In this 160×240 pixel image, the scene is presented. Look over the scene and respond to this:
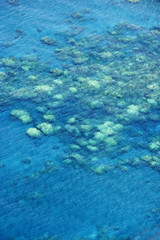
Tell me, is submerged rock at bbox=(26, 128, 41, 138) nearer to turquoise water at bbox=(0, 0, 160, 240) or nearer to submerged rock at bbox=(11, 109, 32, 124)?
turquoise water at bbox=(0, 0, 160, 240)

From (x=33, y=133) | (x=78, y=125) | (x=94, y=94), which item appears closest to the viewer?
(x=33, y=133)

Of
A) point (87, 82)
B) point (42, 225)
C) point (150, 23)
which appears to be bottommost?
point (42, 225)

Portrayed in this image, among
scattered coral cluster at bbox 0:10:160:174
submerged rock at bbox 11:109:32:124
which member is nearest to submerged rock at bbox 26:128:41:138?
scattered coral cluster at bbox 0:10:160:174

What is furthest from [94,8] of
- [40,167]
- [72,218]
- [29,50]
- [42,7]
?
[72,218]

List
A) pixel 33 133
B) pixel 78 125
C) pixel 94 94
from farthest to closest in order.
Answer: pixel 94 94
pixel 78 125
pixel 33 133

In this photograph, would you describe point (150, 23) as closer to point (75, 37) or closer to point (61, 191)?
point (75, 37)

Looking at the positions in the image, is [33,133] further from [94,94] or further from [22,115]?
[94,94]

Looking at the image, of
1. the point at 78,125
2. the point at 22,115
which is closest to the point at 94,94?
the point at 78,125

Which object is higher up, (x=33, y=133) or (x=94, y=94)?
(x=94, y=94)
